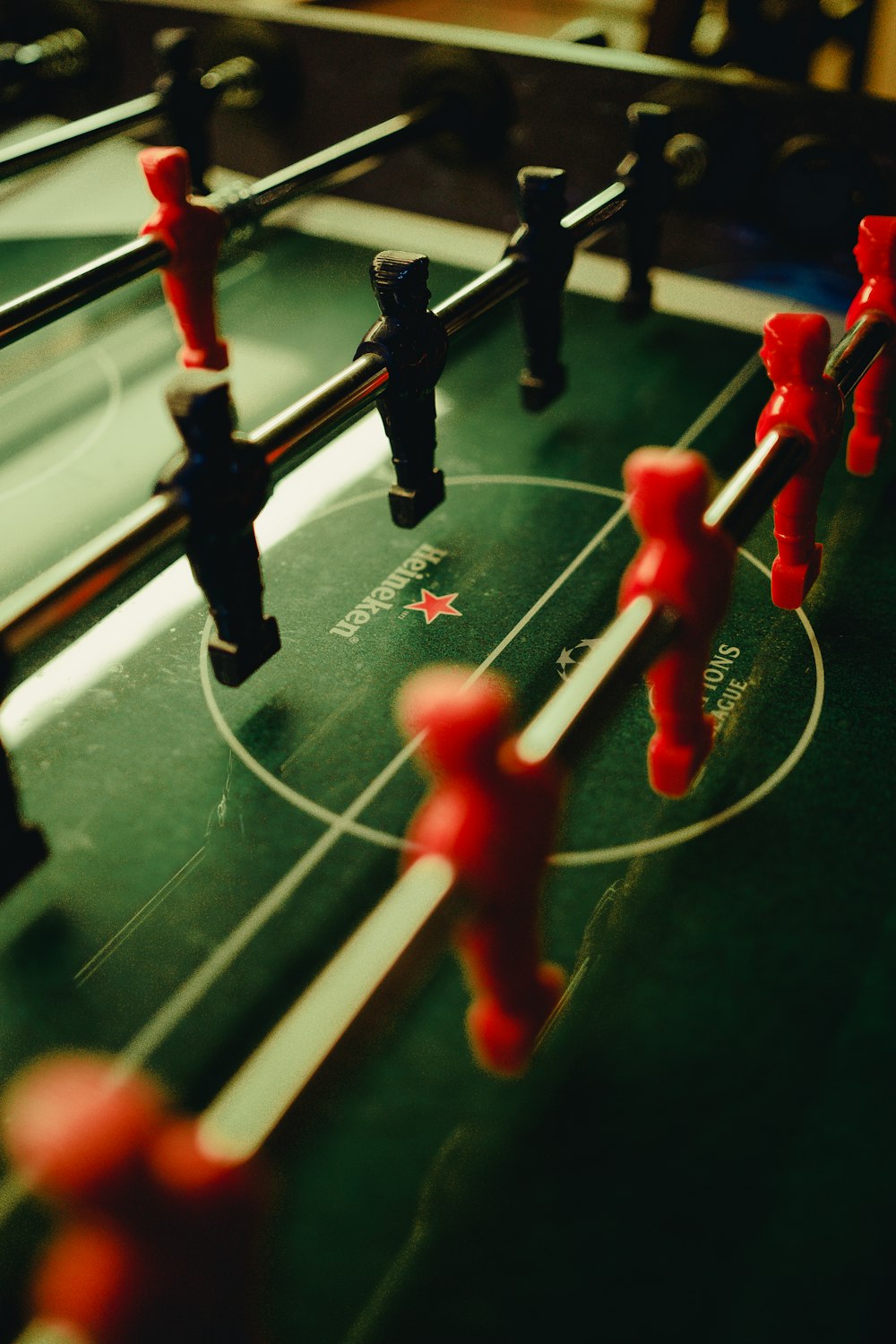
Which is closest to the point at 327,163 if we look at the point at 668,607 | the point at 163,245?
the point at 163,245

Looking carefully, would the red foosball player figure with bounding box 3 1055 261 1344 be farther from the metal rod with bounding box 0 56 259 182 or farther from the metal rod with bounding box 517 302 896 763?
the metal rod with bounding box 0 56 259 182

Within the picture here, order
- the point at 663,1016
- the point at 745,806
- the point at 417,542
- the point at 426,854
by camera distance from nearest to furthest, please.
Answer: the point at 426,854 → the point at 663,1016 → the point at 745,806 → the point at 417,542

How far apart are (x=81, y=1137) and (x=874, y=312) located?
3.98ft

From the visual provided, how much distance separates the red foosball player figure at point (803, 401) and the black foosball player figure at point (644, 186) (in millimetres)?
720

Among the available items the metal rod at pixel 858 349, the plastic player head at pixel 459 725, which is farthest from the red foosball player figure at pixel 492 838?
the metal rod at pixel 858 349

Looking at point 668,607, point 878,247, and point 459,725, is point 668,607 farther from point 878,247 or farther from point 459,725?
point 878,247

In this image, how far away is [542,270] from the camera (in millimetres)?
1506

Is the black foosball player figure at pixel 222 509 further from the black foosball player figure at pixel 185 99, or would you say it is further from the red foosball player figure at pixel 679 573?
the black foosball player figure at pixel 185 99

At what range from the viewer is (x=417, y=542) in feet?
5.02

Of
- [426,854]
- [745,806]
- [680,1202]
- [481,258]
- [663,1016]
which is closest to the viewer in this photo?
[426,854]

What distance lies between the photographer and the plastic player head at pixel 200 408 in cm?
94

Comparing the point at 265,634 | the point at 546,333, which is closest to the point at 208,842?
the point at 265,634

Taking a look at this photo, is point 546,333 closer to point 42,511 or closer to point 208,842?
point 42,511

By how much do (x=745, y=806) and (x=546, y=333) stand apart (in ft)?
2.57
